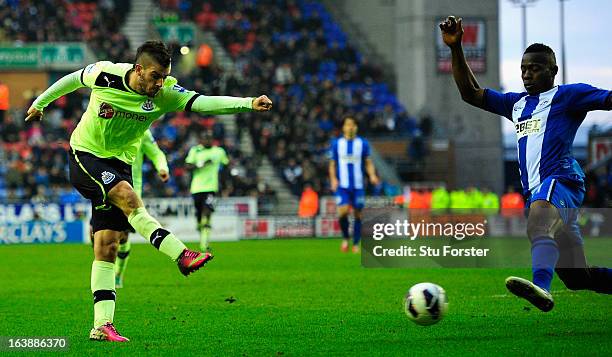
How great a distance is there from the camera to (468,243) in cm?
2016

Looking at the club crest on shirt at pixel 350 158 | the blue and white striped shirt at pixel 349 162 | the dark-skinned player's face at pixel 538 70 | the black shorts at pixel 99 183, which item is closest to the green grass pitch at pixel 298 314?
the black shorts at pixel 99 183

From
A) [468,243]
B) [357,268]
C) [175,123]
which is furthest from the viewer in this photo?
[175,123]

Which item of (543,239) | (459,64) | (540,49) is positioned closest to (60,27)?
(459,64)

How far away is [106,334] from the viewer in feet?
27.4

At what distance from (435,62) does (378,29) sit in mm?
4297

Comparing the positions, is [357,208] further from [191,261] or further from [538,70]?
[191,261]

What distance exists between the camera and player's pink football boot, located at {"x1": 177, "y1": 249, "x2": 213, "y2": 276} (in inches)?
307

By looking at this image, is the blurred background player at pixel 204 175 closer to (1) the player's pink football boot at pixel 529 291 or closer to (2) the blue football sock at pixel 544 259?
(2) the blue football sock at pixel 544 259

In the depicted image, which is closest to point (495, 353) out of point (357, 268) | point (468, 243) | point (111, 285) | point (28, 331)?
point (111, 285)

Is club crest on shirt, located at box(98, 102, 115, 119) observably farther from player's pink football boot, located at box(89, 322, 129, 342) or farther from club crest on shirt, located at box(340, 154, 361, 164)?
club crest on shirt, located at box(340, 154, 361, 164)

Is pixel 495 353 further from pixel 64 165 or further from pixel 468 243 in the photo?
pixel 64 165

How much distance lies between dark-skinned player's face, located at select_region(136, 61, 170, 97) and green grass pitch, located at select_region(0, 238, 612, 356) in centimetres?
193

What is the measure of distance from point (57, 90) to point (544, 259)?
4.11 meters

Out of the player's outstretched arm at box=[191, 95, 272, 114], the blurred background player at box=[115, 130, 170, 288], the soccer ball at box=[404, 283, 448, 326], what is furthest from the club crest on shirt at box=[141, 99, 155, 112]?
the blurred background player at box=[115, 130, 170, 288]
